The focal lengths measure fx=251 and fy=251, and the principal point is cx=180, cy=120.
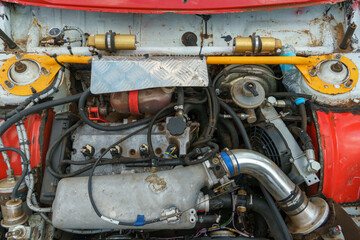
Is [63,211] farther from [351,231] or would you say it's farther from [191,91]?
[351,231]

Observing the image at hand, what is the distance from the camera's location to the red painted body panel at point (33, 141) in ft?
5.05

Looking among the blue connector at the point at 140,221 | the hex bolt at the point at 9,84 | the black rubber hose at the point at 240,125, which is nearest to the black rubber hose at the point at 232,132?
the black rubber hose at the point at 240,125

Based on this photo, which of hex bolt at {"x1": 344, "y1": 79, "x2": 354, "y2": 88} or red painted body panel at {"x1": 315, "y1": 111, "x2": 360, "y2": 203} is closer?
red painted body panel at {"x1": 315, "y1": 111, "x2": 360, "y2": 203}

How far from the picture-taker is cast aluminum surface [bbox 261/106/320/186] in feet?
4.83

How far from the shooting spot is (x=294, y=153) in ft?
5.03

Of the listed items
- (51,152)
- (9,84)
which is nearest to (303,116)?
(51,152)

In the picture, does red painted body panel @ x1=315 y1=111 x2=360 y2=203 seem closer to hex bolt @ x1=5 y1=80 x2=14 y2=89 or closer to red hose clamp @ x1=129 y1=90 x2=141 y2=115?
red hose clamp @ x1=129 y1=90 x2=141 y2=115

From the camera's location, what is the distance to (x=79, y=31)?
2059 mm

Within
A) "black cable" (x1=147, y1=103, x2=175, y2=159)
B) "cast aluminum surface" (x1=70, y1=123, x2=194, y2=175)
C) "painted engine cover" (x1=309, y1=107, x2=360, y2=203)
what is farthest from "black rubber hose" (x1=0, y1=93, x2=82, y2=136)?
"painted engine cover" (x1=309, y1=107, x2=360, y2=203)

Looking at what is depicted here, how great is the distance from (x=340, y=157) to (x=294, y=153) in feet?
0.88

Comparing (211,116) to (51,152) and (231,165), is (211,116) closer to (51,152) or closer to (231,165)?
(231,165)

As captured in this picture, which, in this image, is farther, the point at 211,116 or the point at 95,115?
the point at 95,115

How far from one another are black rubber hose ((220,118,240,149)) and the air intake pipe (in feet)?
0.88

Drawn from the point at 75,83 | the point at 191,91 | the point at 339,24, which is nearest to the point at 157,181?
the point at 191,91
